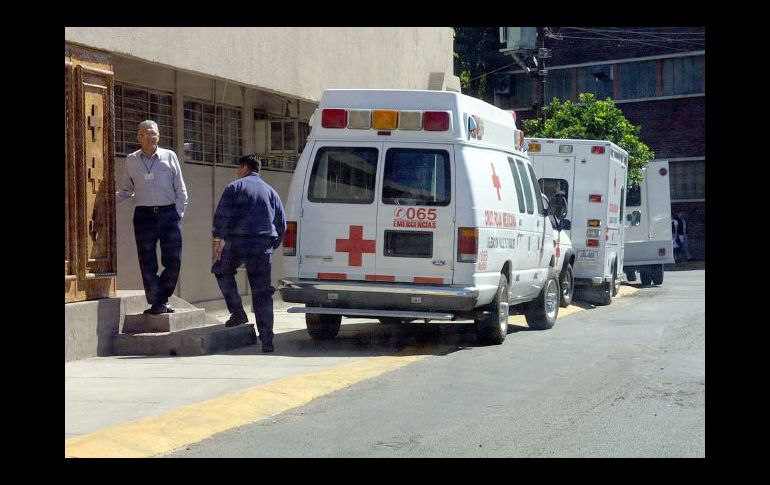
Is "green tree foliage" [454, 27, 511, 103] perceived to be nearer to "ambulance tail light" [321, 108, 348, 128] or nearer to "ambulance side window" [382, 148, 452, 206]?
"ambulance tail light" [321, 108, 348, 128]

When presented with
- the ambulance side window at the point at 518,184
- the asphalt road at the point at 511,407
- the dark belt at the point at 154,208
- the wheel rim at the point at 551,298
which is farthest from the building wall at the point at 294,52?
the wheel rim at the point at 551,298

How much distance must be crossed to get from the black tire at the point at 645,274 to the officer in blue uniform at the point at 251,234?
57.2 ft

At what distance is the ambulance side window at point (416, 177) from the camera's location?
500 inches

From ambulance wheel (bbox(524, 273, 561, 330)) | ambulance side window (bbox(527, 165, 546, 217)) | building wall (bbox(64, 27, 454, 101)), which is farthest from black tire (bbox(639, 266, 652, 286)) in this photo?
ambulance side window (bbox(527, 165, 546, 217))

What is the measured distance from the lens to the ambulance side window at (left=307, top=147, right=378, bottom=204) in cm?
1286

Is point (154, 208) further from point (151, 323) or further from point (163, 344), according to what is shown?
point (163, 344)

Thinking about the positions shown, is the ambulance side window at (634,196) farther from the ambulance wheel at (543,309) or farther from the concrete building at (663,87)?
the concrete building at (663,87)

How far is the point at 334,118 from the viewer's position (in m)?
13.0

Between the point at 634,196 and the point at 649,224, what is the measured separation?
775 millimetres

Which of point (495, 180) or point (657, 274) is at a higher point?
point (495, 180)

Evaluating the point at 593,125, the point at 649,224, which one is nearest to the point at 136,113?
the point at 649,224

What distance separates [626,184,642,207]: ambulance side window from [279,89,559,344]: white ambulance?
50.0ft
